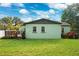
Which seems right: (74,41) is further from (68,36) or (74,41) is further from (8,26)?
(8,26)

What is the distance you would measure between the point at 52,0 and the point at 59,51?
0.85 metres

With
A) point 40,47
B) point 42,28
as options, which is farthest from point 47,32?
point 40,47

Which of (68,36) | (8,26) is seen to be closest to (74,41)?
(68,36)

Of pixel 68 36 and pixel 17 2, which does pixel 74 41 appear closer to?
pixel 68 36

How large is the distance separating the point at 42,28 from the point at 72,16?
1.75 ft

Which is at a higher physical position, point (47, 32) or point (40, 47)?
point (47, 32)

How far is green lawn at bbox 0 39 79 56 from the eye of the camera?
16281 millimetres

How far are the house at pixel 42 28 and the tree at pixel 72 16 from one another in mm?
158

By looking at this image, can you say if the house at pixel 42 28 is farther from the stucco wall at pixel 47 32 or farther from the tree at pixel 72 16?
the tree at pixel 72 16

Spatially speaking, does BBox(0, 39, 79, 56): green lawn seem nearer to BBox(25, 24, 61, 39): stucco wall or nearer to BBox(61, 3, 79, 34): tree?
BBox(25, 24, 61, 39): stucco wall

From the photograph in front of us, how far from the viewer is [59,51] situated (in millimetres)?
16297

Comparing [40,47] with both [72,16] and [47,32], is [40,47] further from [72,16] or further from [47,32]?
[72,16]

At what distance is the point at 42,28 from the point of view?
16375 millimetres

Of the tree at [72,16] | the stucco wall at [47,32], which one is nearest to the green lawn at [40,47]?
the stucco wall at [47,32]
